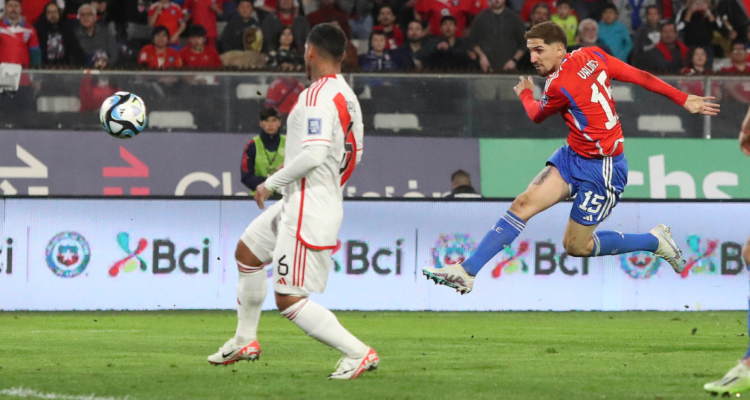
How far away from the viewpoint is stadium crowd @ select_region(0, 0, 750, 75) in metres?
15.4

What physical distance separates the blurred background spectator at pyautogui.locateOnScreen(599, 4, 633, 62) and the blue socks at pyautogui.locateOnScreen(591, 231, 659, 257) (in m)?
7.99

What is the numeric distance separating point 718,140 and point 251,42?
644 cm

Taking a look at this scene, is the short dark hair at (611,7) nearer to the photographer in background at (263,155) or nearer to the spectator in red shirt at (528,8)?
the spectator in red shirt at (528,8)

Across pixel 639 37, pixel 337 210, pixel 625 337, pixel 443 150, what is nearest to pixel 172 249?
pixel 443 150

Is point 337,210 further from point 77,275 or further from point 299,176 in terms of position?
point 77,275

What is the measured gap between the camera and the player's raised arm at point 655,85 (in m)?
8.08

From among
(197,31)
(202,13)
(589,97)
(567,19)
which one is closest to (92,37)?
(197,31)

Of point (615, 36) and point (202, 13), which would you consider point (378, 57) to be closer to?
point (202, 13)

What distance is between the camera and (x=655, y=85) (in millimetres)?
8250

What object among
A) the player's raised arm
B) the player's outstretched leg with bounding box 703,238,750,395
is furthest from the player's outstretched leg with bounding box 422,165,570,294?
the player's outstretched leg with bounding box 703,238,750,395

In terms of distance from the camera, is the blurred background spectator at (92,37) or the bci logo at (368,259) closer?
the bci logo at (368,259)

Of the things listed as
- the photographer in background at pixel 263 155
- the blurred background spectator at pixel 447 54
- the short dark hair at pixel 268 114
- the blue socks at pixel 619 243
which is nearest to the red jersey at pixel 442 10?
the blurred background spectator at pixel 447 54

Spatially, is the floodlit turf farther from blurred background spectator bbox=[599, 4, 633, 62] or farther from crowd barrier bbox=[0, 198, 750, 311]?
blurred background spectator bbox=[599, 4, 633, 62]

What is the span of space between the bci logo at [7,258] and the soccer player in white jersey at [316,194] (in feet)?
22.0
